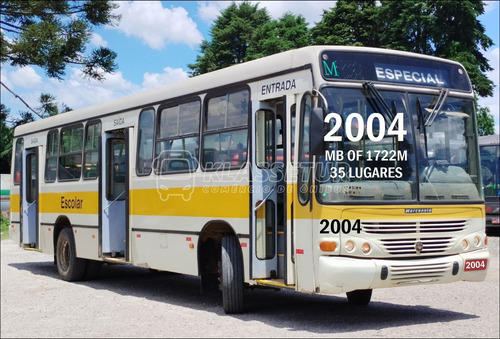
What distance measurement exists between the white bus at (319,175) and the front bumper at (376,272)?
2 cm

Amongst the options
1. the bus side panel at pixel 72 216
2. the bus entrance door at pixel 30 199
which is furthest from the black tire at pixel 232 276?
the bus entrance door at pixel 30 199

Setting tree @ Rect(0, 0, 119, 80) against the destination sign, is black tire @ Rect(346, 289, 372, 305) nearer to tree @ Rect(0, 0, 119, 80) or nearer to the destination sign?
the destination sign

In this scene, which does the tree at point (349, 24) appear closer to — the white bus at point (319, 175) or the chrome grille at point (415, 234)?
the white bus at point (319, 175)

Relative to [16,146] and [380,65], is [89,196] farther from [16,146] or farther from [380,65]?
[380,65]

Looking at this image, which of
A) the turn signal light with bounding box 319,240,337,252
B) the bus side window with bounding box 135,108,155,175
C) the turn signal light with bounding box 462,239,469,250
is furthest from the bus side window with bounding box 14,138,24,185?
the turn signal light with bounding box 462,239,469,250

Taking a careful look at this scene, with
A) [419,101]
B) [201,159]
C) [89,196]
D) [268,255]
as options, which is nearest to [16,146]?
[89,196]

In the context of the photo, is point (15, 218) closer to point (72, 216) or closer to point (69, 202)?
point (69, 202)

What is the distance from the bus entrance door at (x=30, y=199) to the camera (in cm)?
1659

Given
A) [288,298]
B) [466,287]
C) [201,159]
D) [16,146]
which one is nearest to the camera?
[201,159]

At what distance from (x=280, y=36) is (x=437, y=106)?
1568 inches

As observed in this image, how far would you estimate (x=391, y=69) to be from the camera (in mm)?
9352

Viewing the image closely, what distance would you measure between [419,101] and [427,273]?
2.10 meters

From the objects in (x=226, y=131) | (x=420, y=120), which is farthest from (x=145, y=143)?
(x=420, y=120)

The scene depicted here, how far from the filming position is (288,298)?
1188cm
